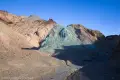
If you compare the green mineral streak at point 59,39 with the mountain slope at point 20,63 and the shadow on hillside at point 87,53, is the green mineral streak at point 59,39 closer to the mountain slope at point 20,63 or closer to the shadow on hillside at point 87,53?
the shadow on hillside at point 87,53

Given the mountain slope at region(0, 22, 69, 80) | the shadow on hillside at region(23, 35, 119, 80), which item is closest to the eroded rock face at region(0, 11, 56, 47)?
the mountain slope at region(0, 22, 69, 80)

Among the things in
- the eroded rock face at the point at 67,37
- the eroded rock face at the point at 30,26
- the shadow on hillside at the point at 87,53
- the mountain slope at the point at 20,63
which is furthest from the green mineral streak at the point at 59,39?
the mountain slope at the point at 20,63

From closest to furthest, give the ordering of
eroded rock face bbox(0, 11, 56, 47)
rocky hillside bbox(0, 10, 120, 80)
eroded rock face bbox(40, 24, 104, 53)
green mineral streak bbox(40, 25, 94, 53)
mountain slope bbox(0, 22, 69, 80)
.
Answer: rocky hillside bbox(0, 10, 120, 80)
mountain slope bbox(0, 22, 69, 80)
green mineral streak bbox(40, 25, 94, 53)
eroded rock face bbox(40, 24, 104, 53)
eroded rock face bbox(0, 11, 56, 47)

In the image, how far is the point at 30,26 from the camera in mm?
49750

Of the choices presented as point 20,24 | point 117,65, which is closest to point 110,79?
point 117,65

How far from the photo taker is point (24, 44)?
136 feet

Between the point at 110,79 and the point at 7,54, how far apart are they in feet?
51.8

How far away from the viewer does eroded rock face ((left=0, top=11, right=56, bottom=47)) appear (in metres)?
46.1

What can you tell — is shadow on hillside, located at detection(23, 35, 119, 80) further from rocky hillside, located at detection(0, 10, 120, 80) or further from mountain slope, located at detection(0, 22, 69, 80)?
mountain slope, located at detection(0, 22, 69, 80)

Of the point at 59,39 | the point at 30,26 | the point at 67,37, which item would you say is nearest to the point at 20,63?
the point at 59,39

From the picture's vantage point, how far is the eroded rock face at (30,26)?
4613cm

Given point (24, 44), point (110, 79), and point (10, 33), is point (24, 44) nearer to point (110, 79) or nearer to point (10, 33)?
point (10, 33)

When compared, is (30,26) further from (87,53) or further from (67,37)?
(87,53)

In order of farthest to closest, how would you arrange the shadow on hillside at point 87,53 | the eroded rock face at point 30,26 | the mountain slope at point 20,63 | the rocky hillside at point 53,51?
the eroded rock face at point 30,26 → the shadow on hillside at point 87,53 → the mountain slope at point 20,63 → the rocky hillside at point 53,51
